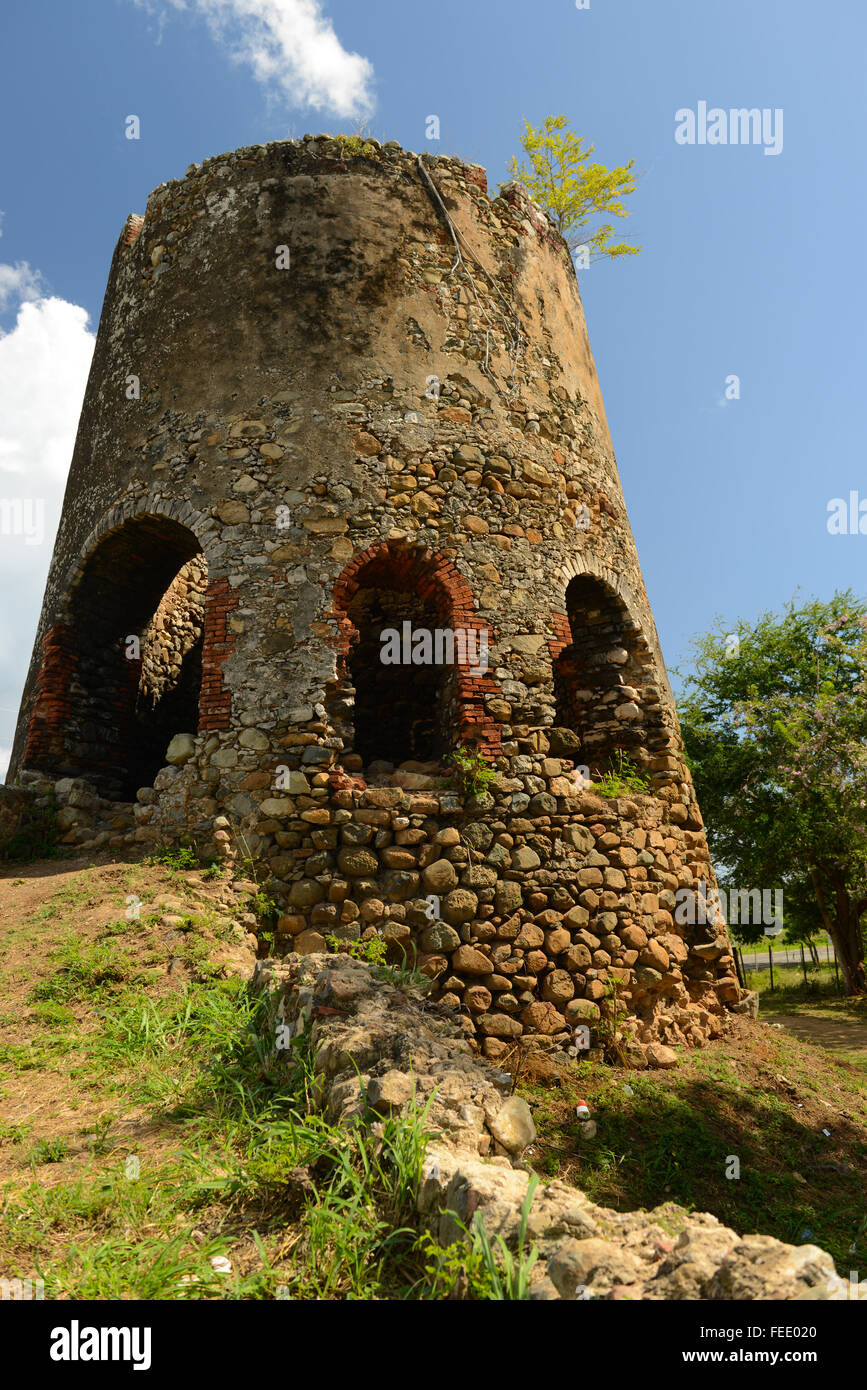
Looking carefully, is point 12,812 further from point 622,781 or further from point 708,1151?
point 708,1151

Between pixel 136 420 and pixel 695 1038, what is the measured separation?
8.02 metres

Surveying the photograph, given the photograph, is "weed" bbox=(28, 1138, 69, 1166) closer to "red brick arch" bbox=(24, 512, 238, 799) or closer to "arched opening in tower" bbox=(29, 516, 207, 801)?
"red brick arch" bbox=(24, 512, 238, 799)

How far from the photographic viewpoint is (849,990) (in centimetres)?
1755

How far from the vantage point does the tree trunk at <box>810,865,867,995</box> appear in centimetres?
1758

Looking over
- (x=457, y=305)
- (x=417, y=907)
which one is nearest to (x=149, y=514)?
(x=457, y=305)

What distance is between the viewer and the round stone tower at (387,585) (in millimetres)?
6480

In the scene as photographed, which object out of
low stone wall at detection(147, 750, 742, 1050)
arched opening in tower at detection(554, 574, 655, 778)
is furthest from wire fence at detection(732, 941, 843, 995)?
low stone wall at detection(147, 750, 742, 1050)

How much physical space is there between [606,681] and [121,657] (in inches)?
206

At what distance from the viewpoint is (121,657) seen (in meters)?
8.79

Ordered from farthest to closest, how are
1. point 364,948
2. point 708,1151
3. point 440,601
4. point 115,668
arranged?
1. point 115,668
2. point 440,601
3. point 364,948
4. point 708,1151

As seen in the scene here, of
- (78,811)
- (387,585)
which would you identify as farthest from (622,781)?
(78,811)

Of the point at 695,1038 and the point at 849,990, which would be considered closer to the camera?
the point at 695,1038
